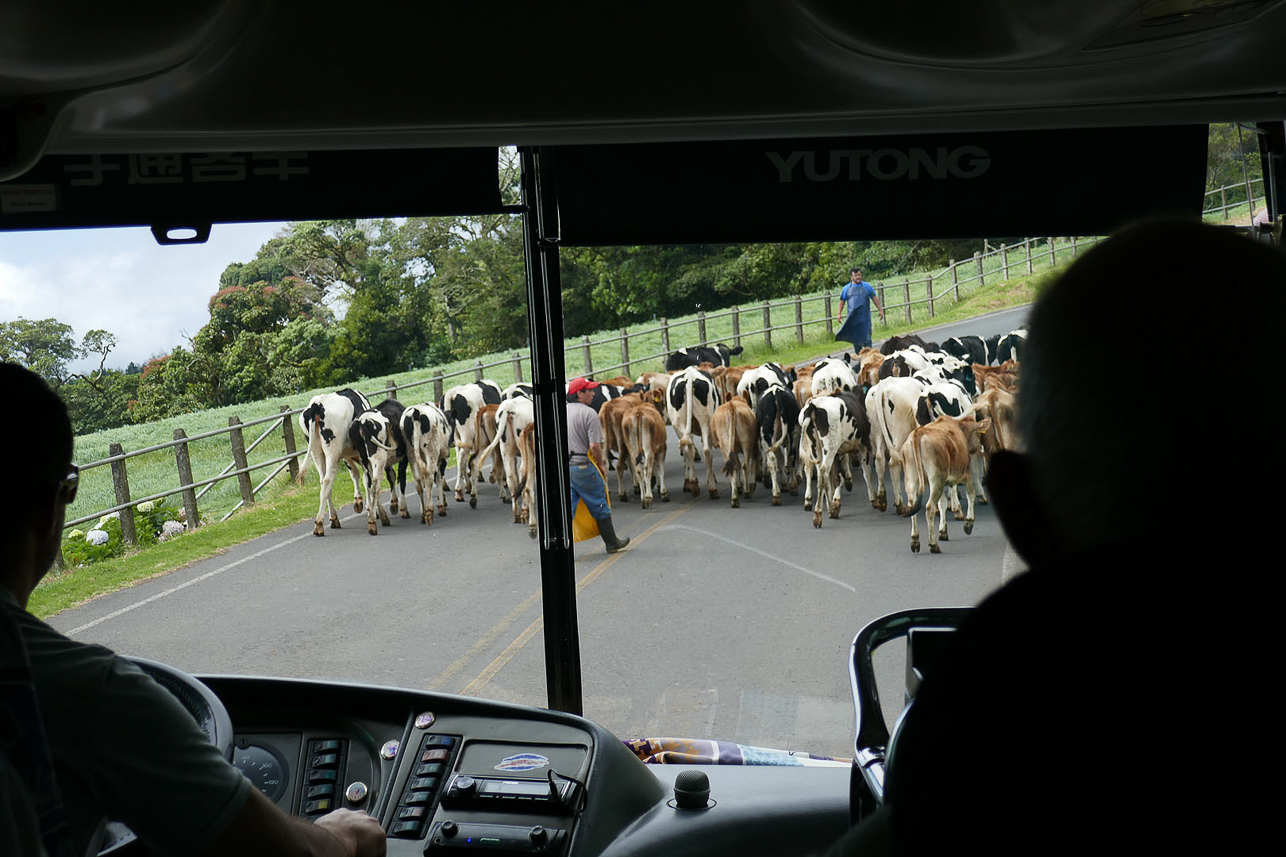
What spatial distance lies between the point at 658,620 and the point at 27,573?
6.62m

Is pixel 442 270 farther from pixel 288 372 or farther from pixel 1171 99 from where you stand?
pixel 1171 99

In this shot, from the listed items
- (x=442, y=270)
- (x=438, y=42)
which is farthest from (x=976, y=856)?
(x=442, y=270)

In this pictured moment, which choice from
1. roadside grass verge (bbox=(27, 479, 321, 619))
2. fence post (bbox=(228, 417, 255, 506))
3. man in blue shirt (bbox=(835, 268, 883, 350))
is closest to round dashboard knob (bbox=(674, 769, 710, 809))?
man in blue shirt (bbox=(835, 268, 883, 350))

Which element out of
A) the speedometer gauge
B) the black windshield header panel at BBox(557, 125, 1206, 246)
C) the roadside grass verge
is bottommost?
the roadside grass verge

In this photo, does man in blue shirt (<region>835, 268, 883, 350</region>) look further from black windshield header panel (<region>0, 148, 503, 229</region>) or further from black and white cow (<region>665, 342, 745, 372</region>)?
black and white cow (<region>665, 342, 745, 372</region>)

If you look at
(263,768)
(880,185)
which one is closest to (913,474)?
(880,185)

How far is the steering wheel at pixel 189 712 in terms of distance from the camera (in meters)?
1.10

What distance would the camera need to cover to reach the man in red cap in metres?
6.78

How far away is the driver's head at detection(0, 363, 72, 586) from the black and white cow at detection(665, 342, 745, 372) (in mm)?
11055

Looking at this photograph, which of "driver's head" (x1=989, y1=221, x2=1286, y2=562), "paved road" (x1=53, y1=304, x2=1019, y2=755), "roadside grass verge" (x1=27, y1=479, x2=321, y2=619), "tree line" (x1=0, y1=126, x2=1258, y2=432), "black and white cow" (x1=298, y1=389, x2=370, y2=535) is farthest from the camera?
"black and white cow" (x1=298, y1=389, x2=370, y2=535)

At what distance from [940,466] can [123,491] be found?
5.64 m

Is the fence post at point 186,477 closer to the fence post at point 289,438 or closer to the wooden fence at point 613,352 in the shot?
the wooden fence at point 613,352

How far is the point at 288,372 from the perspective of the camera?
20.7ft

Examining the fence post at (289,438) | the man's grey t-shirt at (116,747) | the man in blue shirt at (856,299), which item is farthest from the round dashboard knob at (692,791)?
the fence post at (289,438)
